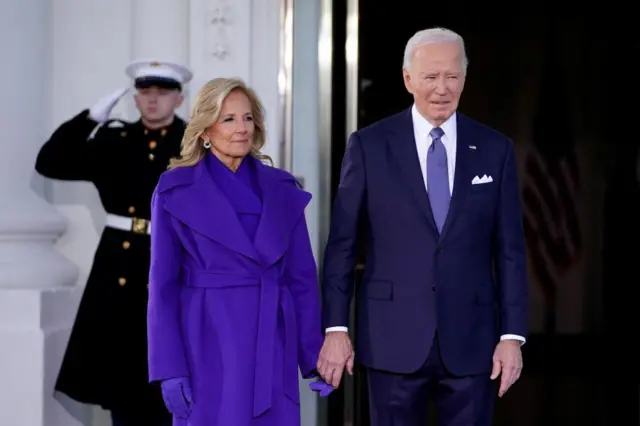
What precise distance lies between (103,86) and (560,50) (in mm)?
1965

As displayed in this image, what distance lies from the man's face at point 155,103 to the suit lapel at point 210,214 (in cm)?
86

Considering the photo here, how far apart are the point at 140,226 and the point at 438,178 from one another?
4.05 ft

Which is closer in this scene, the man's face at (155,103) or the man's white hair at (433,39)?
the man's white hair at (433,39)

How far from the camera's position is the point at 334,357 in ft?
8.20

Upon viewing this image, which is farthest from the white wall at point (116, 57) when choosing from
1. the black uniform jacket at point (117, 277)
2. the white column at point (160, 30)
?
the black uniform jacket at point (117, 277)

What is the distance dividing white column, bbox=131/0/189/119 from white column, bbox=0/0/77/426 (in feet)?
1.28

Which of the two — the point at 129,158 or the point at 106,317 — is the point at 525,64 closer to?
the point at 129,158

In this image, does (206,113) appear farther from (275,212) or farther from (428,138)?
(428,138)

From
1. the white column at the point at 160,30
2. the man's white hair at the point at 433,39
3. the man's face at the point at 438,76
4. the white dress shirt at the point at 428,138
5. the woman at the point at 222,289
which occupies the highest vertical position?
the white column at the point at 160,30

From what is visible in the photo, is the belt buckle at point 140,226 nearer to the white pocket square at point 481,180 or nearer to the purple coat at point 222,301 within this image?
the purple coat at point 222,301

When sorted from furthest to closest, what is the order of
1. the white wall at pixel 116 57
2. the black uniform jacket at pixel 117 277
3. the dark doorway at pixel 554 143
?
the dark doorway at pixel 554 143, the white wall at pixel 116 57, the black uniform jacket at pixel 117 277

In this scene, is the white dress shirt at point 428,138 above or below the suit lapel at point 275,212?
above

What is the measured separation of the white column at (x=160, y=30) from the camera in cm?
399

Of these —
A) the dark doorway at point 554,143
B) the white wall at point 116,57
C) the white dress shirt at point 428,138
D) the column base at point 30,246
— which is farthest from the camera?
the dark doorway at point 554,143
